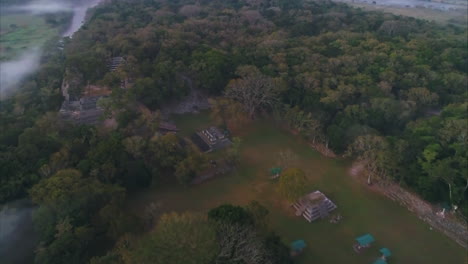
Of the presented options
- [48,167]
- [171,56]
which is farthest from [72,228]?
[171,56]

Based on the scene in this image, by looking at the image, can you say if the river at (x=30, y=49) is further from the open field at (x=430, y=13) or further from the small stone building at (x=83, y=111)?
the open field at (x=430, y=13)

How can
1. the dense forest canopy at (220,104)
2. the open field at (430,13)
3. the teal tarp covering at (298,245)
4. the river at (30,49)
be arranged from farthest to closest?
the open field at (430,13) → the river at (30,49) → the dense forest canopy at (220,104) → the teal tarp covering at (298,245)

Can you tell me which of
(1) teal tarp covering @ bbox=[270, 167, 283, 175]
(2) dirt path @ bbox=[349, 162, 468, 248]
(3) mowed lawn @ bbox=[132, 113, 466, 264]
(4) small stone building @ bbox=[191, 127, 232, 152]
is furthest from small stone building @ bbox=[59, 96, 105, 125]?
(2) dirt path @ bbox=[349, 162, 468, 248]

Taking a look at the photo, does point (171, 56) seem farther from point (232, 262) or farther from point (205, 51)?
point (232, 262)

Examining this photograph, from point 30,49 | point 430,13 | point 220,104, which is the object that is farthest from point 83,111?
point 430,13

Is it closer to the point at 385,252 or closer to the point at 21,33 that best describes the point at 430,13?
the point at 385,252

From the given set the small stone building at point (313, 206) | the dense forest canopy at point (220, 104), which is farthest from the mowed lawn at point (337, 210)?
the dense forest canopy at point (220, 104)
